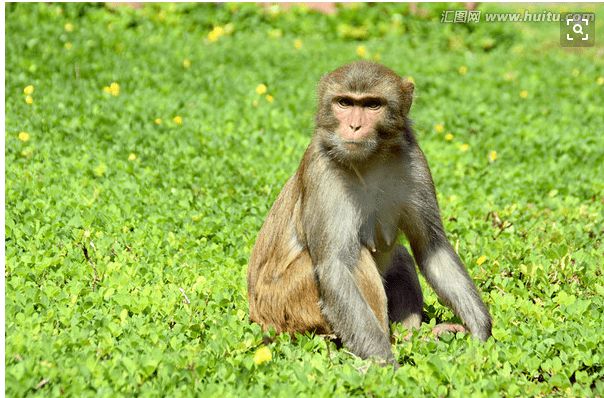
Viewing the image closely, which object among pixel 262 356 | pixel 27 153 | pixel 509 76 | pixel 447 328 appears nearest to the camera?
pixel 262 356

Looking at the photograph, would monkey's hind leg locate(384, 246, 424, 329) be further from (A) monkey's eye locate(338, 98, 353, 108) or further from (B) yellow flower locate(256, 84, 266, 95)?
(B) yellow flower locate(256, 84, 266, 95)

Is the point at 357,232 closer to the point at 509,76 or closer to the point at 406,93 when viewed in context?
the point at 406,93

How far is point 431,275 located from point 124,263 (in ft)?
7.24

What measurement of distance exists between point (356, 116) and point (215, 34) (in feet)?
28.1

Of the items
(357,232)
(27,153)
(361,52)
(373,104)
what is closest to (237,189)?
(27,153)

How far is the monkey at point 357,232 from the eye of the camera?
554 centimetres

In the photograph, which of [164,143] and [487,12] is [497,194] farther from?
[487,12]

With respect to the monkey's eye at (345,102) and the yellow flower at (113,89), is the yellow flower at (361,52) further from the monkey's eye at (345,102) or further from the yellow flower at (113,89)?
the monkey's eye at (345,102)

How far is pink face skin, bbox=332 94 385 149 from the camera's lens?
550 cm

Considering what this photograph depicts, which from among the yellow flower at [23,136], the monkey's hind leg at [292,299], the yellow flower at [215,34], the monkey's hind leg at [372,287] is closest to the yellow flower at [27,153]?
the yellow flower at [23,136]

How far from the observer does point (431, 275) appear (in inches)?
239

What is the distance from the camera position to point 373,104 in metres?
5.61

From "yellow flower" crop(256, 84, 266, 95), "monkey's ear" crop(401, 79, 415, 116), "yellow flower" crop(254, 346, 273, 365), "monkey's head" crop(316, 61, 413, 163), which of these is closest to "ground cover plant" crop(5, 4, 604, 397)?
"yellow flower" crop(254, 346, 273, 365)

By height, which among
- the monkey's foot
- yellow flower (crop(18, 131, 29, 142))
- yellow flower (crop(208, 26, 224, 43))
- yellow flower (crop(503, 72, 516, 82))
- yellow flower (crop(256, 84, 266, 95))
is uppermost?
yellow flower (crop(18, 131, 29, 142))
